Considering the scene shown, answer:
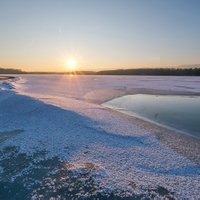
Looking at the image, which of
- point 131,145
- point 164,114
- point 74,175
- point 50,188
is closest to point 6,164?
point 50,188

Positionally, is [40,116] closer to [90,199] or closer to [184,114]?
[90,199]

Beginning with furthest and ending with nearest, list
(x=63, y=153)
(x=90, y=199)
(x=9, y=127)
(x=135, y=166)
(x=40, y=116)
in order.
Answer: (x=40, y=116) → (x=9, y=127) → (x=63, y=153) → (x=135, y=166) → (x=90, y=199)

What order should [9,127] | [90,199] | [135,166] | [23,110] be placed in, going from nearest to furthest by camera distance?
[90,199]
[135,166]
[9,127]
[23,110]

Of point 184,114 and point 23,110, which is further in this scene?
point 184,114

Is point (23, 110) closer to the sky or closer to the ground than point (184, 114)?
closer to the sky

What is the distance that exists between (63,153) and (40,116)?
1763mm

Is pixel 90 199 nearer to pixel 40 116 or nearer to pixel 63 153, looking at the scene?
pixel 63 153

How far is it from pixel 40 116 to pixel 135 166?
263 cm

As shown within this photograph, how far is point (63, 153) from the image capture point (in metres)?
2.05

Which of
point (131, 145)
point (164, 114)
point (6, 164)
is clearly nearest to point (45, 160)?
point (6, 164)

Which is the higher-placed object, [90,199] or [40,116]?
[40,116]

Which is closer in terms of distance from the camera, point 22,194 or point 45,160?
point 22,194

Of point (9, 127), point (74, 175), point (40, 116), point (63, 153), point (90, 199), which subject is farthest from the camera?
point (40, 116)

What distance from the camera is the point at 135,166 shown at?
1.79 meters
